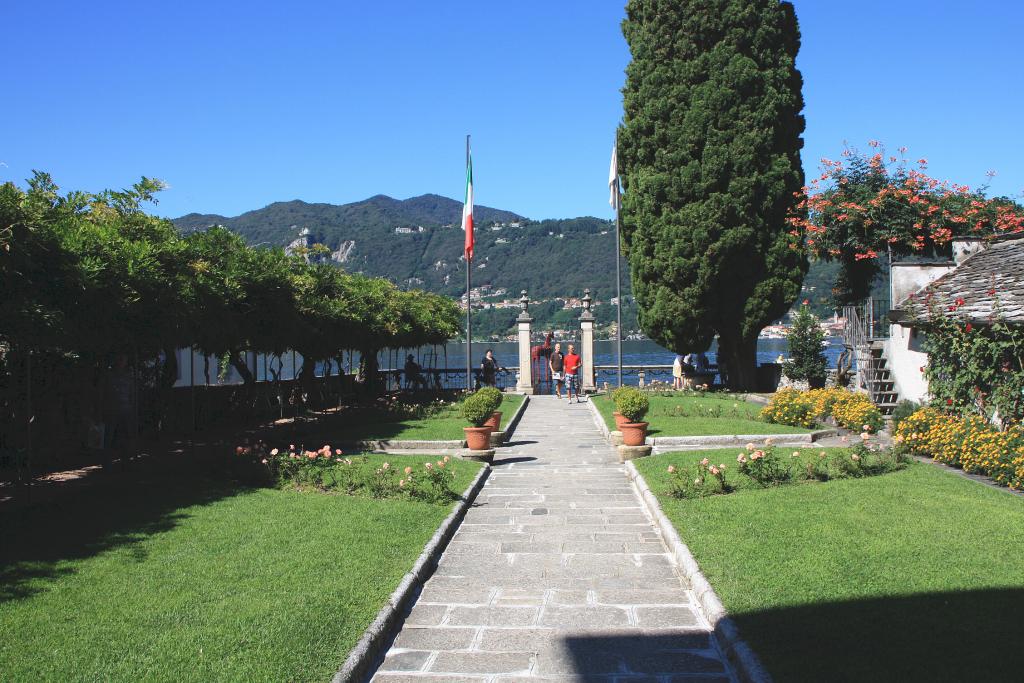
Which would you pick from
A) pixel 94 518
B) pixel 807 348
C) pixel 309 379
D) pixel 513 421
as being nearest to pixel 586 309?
pixel 807 348

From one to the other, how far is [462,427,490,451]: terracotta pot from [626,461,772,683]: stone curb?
490cm

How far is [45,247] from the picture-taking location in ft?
29.4

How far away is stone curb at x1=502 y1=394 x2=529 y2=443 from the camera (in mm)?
17283

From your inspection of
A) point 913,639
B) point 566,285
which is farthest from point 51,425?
point 566,285

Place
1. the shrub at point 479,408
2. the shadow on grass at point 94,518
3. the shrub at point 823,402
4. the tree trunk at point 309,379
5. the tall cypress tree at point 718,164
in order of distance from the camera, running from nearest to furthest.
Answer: the shadow on grass at point 94,518, the shrub at point 479,408, the shrub at point 823,402, the tree trunk at point 309,379, the tall cypress tree at point 718,164

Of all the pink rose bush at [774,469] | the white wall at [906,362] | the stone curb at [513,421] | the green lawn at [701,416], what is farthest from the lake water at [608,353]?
the pink rose bush at [774,469]

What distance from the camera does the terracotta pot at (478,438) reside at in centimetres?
1377

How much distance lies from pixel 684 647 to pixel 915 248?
1757 cm

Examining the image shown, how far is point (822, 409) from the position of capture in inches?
657

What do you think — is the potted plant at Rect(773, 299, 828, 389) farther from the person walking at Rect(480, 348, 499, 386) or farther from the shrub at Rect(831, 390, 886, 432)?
the person walking at Rect(480, 348, 499, 386)

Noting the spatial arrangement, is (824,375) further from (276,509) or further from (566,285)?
(566,285)

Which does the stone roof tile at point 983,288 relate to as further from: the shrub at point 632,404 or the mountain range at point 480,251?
the mountain range at point 480,251

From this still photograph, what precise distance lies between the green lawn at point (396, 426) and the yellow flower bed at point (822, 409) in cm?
612

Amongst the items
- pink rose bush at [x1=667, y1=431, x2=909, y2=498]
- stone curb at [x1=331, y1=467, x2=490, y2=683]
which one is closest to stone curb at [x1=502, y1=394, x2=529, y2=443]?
pink rose bush at [x1=667, y1=431, x2=909, y2=498]
